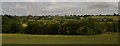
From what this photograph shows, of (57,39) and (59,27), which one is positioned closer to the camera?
(59,27)

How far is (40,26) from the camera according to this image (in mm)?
7082

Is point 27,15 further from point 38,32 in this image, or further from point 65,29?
point 65,29

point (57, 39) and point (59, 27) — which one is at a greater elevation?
point (59, 27)

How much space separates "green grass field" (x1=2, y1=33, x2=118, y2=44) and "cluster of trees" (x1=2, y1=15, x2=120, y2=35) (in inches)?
3.8

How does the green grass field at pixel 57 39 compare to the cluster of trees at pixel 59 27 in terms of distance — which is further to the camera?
the green grass field at pixel 57 39

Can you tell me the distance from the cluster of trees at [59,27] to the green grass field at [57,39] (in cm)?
10

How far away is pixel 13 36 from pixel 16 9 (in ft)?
2.08

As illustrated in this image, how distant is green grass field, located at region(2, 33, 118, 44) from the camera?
698cm

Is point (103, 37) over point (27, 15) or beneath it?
beneath

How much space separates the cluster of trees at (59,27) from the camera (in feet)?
22.6

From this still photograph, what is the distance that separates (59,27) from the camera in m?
7.04

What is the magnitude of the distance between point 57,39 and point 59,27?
319 millimetres

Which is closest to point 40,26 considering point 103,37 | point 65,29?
point 65,29

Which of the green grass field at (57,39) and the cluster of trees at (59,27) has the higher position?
the cluster of trees at (59,27)
